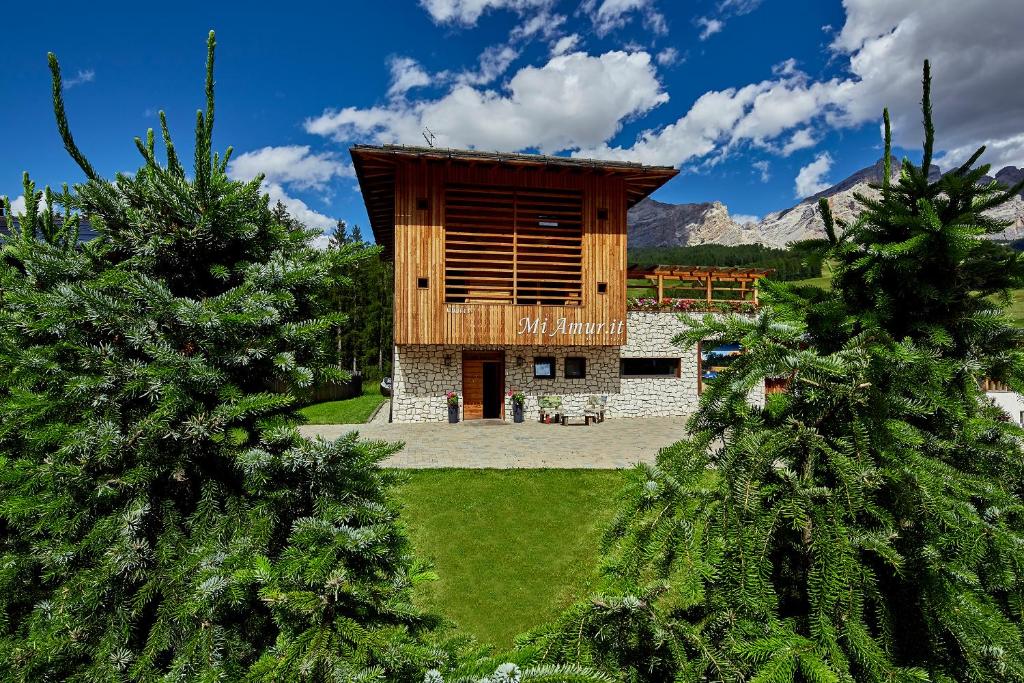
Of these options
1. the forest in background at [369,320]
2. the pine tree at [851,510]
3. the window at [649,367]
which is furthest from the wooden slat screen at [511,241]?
the forest in background at [369,320]

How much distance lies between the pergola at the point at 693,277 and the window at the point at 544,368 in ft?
16.3

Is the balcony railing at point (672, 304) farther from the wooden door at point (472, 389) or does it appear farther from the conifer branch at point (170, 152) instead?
the conifer branch at point (170, 152)

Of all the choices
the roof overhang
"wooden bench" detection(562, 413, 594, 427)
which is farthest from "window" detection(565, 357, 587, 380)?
the roof overhang

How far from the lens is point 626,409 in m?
19.0

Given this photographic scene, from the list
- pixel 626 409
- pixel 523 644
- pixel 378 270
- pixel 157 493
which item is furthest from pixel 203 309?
pixel 378 270

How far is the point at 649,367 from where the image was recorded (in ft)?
64.1

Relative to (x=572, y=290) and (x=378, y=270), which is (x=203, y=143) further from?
(x=378, y=270)

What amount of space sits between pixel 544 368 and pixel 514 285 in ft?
11.0

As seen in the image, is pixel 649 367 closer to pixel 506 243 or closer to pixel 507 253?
pixel 507 253

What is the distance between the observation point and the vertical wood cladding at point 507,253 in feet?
53.0

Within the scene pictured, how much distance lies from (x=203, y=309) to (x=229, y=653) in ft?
4.32

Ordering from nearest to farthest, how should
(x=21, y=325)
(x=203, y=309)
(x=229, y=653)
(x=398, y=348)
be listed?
(x=229, y=653) → (x=203, y=309) → (x=21, y=325) → (x=398, y=348)

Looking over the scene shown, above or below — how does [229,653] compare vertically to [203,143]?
below

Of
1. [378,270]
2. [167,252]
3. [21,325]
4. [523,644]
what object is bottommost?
[523,644]
